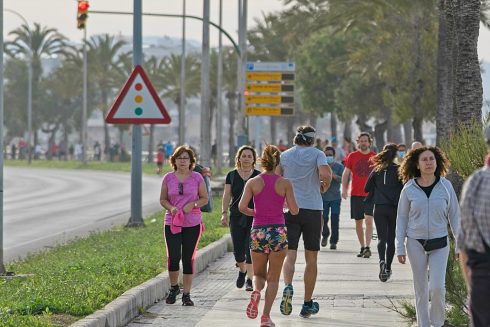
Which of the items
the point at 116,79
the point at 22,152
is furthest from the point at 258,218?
the point at 22,152

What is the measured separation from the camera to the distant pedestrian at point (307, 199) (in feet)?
41.1

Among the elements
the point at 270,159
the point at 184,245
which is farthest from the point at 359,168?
the point at 270,159

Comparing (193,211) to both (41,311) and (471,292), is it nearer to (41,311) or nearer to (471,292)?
(41,311)

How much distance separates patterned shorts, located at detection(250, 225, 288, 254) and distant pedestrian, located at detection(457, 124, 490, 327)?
4854mm

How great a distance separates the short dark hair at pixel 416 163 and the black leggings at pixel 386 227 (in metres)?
5.22

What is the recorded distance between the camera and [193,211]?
44.2 ft

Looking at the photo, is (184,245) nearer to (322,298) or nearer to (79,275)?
(79,275)

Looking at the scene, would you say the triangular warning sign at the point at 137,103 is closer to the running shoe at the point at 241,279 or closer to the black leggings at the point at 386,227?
the black leggings at the point at 386,227

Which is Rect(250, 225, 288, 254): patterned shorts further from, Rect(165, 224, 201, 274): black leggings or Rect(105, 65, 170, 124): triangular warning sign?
Rect(105, 65, 170, 124): triangular warning sign

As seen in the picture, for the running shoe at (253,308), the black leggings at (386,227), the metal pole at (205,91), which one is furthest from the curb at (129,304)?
the metal pole at (205,91)

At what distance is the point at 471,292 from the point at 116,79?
301 ft

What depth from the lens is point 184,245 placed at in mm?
13602

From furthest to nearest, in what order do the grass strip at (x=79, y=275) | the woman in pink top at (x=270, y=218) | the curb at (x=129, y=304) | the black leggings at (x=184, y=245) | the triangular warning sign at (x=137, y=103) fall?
the triangular warning sign at (x=137, y=103) < the black leggings at (x=184, y=245) < the woman in pink top at (x=270, y=218) < the grass strip at (x=79, y=275) < the curb at (x=129, y=304)

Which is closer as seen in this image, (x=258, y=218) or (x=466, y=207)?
(x=466, y=207)
